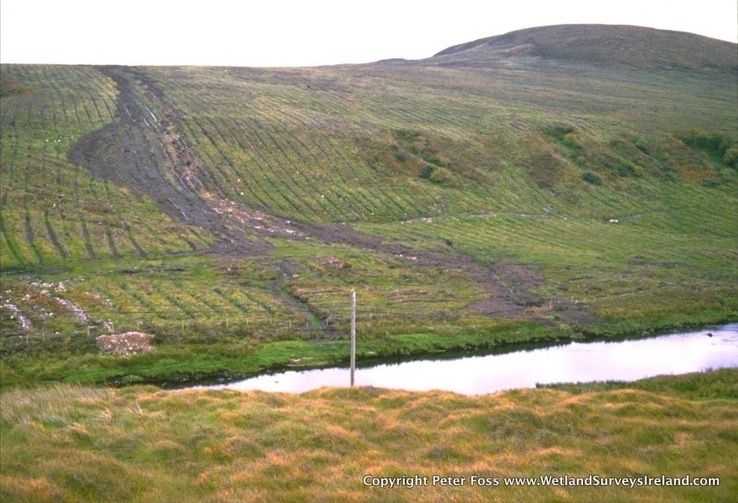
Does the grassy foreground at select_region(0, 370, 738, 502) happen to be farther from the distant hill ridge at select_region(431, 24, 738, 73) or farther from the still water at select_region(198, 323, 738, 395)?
the distant hill ridge at select_region(431, 24, 738, 73)

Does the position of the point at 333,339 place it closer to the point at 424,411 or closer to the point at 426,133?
the point at 424,411

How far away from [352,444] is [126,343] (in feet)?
71.5

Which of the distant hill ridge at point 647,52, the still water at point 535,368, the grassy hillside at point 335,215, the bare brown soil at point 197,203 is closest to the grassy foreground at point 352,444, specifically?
the still water at point 535,368

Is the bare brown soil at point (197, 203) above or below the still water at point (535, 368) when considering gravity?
above

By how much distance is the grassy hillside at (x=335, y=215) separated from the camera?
142 feet

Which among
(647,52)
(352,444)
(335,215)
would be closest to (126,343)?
(352,444)

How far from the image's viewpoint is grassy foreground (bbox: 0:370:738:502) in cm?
1686

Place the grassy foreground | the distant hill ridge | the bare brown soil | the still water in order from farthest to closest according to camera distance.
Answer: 1. the distant hill ridge
2. the bare brown soil
3. the still water
4. the grassy foreground

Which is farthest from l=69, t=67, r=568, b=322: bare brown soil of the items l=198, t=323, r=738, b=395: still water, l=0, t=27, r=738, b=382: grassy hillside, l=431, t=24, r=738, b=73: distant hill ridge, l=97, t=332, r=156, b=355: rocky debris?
l=431, t=24, r=738, b=73: distant hill ridge

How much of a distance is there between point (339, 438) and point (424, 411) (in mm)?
4774

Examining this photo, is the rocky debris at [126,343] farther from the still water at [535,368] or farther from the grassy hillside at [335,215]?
the still water at [535,368]

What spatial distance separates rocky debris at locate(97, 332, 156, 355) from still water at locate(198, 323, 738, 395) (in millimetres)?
6121

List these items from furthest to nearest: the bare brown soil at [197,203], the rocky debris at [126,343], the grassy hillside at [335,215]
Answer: the bare brown soil at [197,203] < the grassy hillside at [335,215] < the rocky debris at [126,343]

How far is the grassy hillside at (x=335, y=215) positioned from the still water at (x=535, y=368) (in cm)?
223
